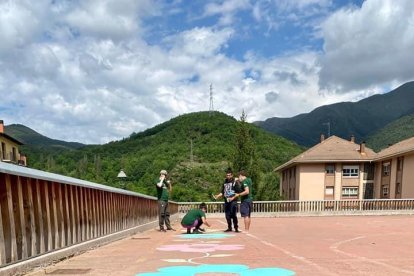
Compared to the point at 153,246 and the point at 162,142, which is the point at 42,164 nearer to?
the point at 162,142

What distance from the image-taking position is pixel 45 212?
6824 millimetres

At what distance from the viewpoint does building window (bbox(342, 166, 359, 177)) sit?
5425 cm

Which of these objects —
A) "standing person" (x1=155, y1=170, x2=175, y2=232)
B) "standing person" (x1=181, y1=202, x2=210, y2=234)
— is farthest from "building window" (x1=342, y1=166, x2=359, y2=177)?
"standing person" (x1=181, y1=202, x2=210, y2=234)

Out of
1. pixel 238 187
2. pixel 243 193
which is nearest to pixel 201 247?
pixel 243 193

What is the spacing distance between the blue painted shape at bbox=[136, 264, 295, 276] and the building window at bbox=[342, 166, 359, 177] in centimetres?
5069

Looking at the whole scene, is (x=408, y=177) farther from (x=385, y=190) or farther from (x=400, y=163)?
(x=385, y=190)

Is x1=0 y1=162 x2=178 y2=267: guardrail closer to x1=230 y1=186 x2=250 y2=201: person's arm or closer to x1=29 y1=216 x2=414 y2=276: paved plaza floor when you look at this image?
x1=29 y1=216 x2=414 y2=276: paved plaza floor

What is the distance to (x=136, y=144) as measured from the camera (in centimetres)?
10375

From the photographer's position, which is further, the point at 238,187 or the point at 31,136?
the point at 31,136

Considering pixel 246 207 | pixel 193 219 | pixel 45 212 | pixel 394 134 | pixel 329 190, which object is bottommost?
pixel 45 212

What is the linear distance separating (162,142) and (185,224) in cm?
8708

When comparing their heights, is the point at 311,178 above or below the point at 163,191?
above

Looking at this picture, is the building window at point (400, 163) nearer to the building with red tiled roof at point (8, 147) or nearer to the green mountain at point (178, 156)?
the green mountain at point (178, 156)

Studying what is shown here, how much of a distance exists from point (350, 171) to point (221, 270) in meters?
51.3
